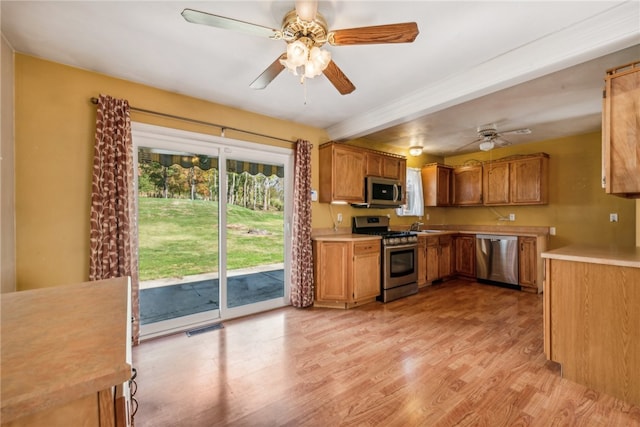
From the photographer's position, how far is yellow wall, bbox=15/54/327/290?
2105 millimetres

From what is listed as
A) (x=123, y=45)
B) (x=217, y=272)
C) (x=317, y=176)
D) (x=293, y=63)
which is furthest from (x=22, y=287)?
(x=317, y=176)

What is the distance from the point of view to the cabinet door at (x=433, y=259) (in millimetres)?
4449

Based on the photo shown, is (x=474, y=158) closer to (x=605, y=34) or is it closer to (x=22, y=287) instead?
(x=605, y=34)

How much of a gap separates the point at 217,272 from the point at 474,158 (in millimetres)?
5298

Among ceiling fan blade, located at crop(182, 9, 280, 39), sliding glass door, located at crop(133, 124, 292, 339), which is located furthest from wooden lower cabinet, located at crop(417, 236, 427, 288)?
ceiling fan blade, located at crop(182, 9, 280, 39)

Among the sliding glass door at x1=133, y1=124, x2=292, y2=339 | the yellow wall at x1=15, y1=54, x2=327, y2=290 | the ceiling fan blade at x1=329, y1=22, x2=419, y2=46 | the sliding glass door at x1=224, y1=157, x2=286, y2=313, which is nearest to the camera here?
the ceiling fan blade at x1=329, y1=22, x2=419, y2=46

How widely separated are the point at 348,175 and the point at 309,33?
7.56 ft

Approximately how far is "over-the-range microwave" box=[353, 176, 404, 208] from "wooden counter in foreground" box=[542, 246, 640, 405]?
7.59ft

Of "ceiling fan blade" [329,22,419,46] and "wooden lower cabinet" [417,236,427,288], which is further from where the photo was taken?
"wooden lower cabinet" [417,236,427,288]

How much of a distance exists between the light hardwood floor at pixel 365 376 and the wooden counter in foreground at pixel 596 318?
0.14 meters

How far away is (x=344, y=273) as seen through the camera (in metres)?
3.47

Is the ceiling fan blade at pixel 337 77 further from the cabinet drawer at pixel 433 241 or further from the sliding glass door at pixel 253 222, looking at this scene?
the cabinet drawer at pixel 433 241

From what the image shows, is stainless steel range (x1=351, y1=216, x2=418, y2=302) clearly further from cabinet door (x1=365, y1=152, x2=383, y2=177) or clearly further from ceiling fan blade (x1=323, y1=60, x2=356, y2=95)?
ceiling fan blade (x1=323, y1=60, x2=356, y2=95)

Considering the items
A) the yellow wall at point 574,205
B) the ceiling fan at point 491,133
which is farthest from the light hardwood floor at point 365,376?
the ceiling fan at point 491,133
